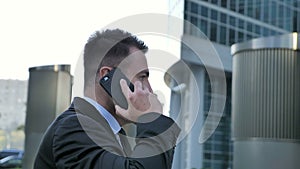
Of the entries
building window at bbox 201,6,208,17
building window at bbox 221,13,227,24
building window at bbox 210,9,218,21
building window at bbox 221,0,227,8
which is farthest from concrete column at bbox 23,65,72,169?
building window at bbox 221,13,227,24

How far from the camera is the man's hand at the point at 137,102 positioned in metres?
1.80

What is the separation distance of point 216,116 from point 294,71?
23.1 ft

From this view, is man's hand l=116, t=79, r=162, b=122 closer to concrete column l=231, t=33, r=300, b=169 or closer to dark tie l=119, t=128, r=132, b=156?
dark tie l=119, t=128, r=132, b=156

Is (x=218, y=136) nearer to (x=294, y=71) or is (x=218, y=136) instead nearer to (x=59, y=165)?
(x=294, y=71)

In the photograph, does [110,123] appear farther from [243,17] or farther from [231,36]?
[243,17]

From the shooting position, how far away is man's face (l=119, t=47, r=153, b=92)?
1.85 meters

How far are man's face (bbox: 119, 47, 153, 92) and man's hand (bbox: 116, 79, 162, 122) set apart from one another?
2cm

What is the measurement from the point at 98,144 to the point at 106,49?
38cm

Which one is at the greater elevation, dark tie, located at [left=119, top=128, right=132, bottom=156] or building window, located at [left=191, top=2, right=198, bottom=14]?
building window, located at [left=191, top=2, right=198, bottom=14]

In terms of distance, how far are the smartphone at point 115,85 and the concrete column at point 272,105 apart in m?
7.01

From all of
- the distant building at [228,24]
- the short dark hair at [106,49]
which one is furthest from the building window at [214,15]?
the short dark hair at [106,49]

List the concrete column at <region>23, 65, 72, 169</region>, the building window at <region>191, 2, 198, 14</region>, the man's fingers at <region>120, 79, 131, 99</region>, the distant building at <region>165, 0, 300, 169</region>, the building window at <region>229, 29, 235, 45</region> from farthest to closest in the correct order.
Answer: the building window at <region>229, 29, 235, 45</region> < the distant building at <region>165, 0, 300, 169</region> < the building window at <region>191, 2, 198, 14</region> < the concrete column at <region>23, 65, 72, 169</region> < the man's fingers at <region>120, 79, 131, 99</region>

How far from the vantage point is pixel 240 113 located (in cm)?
904

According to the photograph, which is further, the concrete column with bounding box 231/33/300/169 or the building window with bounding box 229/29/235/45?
the building window with bounding box 229/29/235/45
